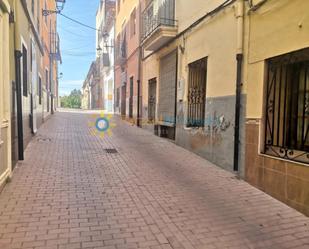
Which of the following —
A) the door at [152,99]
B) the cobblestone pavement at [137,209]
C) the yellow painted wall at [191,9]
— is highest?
the yellow painted wall at [191,9]

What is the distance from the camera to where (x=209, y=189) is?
5.33 metres

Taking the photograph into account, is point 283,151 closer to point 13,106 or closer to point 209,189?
point 209,189

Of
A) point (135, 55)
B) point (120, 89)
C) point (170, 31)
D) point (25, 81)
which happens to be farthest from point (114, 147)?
point (120, 89)

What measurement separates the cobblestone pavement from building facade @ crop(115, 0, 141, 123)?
847 cm

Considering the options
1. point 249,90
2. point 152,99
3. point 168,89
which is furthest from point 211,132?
point 152,99

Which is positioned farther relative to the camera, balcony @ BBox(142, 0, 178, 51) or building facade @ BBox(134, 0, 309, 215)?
balcony @ BBox(142, 0, 178, 51)

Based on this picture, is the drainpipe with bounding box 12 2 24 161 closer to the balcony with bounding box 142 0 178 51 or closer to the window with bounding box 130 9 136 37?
the balcony with bounding box 142 0 178 51

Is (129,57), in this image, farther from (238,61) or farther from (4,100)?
(4,100)

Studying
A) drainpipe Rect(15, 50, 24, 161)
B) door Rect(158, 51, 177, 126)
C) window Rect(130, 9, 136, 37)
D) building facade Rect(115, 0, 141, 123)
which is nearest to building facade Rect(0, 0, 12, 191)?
drainpipe Rect(15, 50, 24, 161)

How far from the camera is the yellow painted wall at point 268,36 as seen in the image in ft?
14.2

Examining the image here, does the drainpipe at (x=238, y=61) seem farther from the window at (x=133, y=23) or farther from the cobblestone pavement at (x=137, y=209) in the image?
the window at (x=133, y=23)

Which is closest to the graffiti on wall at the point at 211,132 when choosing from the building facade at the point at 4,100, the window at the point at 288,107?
the window at the point at 288,107

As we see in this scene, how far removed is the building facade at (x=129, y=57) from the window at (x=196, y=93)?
240 inches

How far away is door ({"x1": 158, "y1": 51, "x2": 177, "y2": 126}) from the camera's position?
1002 centimetres
